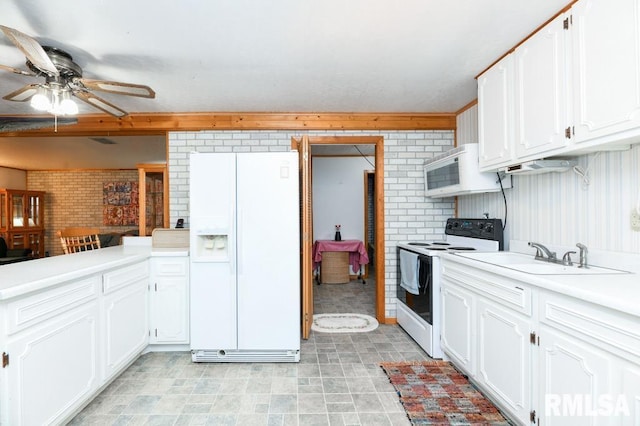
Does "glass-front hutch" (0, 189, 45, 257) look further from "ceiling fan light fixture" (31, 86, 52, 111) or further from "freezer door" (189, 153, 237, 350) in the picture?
"freezer door" (189, 153, 237, 350)

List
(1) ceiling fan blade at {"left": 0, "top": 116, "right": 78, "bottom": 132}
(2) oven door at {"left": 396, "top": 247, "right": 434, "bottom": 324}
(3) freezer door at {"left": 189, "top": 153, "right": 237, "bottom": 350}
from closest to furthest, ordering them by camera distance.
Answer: (3) freezer door at {"left": 189, "top": 153, "right": 237, "bottom": 350}, (2) oven door at {"left": 396, "top": 247, "right": 434, "bottom": 324}, (1) ceiling fan blade at {"left": 0, "top": 116, "right": 78, "bottom": 132}

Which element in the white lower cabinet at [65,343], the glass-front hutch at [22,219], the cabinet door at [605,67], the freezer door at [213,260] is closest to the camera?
the cabinet door at [605,67]

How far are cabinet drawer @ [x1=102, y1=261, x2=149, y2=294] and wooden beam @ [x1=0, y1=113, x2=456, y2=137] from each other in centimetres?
165

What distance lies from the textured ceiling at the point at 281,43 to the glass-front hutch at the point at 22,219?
6.01 meters

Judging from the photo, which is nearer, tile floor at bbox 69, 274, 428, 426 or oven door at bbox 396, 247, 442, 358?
tile floor at bbox 69, 274, 428, 426

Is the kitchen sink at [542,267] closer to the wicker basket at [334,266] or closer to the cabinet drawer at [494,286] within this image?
the cabinet drawer at [494,286]

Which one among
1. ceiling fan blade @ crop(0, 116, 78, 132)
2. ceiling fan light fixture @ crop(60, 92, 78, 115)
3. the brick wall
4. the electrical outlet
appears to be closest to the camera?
the electrical outlet

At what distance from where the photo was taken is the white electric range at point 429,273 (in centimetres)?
264

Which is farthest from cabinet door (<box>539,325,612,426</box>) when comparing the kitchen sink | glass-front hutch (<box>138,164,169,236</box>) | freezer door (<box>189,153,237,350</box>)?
glass-front hutch (<box>138,164,169,236</box>)

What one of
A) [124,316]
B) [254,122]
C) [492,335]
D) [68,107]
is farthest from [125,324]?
[492,335]

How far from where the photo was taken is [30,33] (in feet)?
6.07

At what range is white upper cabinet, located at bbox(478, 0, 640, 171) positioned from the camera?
1362 mm

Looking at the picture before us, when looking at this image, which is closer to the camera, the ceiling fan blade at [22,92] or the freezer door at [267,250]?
the ceiling fan blade at [22,92]

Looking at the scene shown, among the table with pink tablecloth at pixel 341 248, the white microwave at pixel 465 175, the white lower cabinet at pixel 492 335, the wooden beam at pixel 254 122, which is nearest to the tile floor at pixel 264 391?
the white lower cabinet at pixel 492 335
